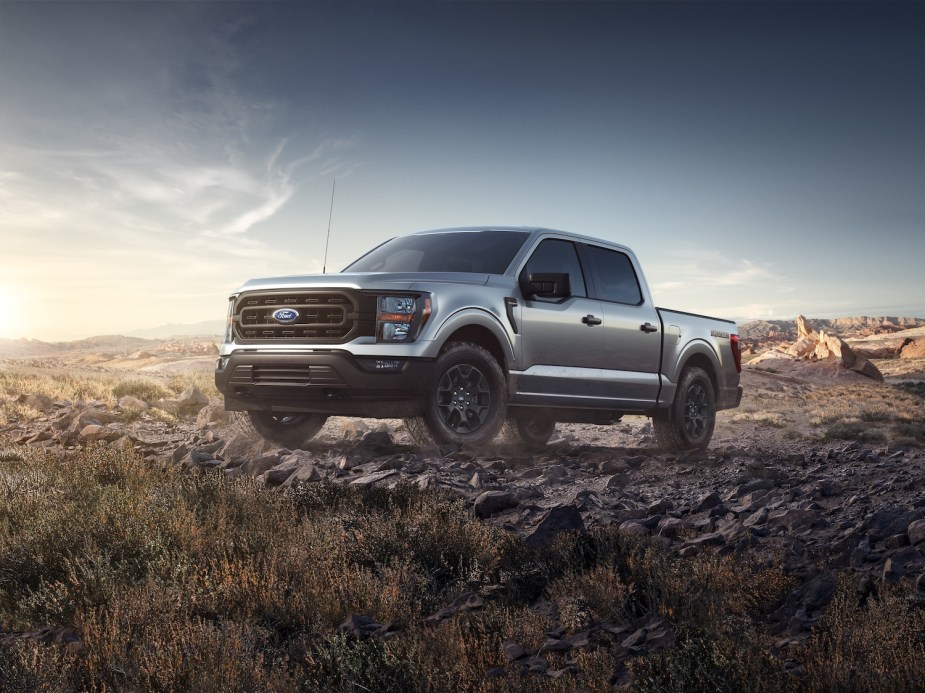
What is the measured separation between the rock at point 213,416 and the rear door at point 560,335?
20.3 ft

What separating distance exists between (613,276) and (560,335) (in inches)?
59.1

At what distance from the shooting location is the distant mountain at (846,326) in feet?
370

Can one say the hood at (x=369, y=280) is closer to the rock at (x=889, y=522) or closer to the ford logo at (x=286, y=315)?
the ford logo at (x=286, y=315)

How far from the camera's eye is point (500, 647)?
12.5ft

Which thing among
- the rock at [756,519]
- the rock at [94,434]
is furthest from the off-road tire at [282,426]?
the rock at [756,519]

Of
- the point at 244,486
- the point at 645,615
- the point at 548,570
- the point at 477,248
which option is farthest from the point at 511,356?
the point at 645,615

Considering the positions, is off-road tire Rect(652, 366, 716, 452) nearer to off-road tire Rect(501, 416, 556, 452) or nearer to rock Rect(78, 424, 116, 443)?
off-road tire Rect(501, 416, 556, 452)

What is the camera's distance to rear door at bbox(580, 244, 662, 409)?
9547 millimetres

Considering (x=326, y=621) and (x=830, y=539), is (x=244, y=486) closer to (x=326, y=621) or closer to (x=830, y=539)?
(x=326, y=621)

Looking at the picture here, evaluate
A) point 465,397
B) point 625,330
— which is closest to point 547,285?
point 465,397

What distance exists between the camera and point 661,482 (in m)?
7.95

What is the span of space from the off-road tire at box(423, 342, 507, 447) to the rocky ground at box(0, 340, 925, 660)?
22 cm

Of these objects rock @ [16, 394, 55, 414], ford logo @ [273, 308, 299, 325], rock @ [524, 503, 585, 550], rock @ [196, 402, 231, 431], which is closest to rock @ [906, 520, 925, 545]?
rock @ [524, 503, 585, 550]

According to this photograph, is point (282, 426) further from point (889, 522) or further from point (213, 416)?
point (889, 522)
